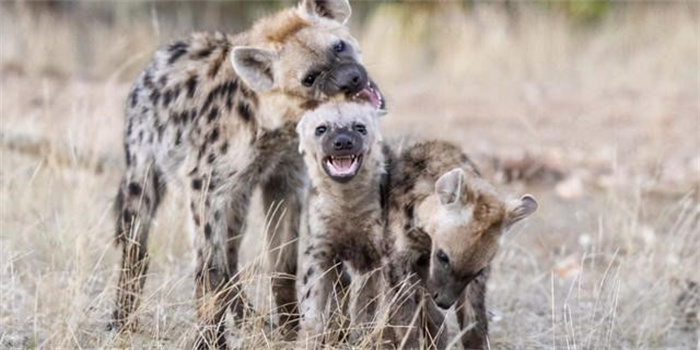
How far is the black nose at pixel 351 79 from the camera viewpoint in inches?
237

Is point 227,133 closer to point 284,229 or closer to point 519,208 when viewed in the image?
point 284,229

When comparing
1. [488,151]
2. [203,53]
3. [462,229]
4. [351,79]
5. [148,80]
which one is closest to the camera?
[462,229]

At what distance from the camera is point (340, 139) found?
5.77 meters

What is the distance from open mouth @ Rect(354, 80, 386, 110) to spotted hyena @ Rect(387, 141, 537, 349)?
0.28 metres

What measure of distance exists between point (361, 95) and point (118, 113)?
6.10m

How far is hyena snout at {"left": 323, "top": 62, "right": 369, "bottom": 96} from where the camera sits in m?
6.02

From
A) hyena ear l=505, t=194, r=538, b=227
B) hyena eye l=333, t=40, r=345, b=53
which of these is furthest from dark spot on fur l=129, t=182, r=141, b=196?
hyena ear l=505, t=194, r=538, b=227

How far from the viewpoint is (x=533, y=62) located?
16.5 meters

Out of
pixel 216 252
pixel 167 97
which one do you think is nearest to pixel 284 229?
pixel 216 252

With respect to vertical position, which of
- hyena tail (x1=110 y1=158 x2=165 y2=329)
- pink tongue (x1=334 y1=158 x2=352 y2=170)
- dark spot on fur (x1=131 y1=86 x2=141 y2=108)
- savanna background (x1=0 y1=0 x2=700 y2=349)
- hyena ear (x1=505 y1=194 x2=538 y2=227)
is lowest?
savanna background (x1=0 y1=0 x2=700 y2=349)

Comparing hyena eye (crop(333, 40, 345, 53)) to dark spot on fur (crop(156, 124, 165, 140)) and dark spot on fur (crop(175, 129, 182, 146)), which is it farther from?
dark spot on fur (crop(156, 124, 165, 140))

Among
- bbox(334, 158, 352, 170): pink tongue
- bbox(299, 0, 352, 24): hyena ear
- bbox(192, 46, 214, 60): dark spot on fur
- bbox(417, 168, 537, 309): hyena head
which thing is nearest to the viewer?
bbox(417, 168, 537, 309): hyena head

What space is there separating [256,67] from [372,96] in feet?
1.72

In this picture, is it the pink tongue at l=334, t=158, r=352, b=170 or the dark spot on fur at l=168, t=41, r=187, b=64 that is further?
the dark spot on fur at l=168, t=41, r=187, b=64
